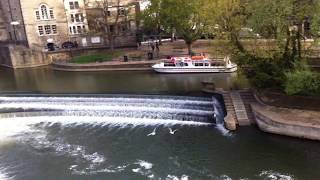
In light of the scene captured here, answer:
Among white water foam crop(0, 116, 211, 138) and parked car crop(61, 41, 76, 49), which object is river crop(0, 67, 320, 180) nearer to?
white water foam crop(0, 116, 211, 138)

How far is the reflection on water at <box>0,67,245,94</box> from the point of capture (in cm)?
4431

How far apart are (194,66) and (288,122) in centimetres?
2408

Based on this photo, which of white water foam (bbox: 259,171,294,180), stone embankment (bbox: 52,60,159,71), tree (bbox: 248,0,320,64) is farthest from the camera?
stone embankment (bbox: 52,60,159,71)

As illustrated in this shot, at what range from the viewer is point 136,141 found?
3033 centimetres

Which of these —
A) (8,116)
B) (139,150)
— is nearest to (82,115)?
(8,116)

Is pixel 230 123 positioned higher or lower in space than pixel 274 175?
higher

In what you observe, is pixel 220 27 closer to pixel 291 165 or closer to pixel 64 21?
pixel 291 165

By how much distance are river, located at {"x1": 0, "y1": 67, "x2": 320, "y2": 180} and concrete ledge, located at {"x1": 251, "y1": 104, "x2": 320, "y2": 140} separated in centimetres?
46

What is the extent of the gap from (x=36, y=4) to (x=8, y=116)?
37.8 meters

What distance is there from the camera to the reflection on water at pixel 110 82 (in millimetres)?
44312

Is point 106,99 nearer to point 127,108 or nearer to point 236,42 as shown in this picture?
point 127,108

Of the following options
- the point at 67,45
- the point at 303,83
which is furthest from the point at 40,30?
the point at 303,83

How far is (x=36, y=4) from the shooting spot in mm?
71188

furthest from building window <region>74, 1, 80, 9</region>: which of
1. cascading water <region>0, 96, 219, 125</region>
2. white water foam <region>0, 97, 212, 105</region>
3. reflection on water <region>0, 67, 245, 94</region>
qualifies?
cascading water <region>0, 96, 219, 125</region>
